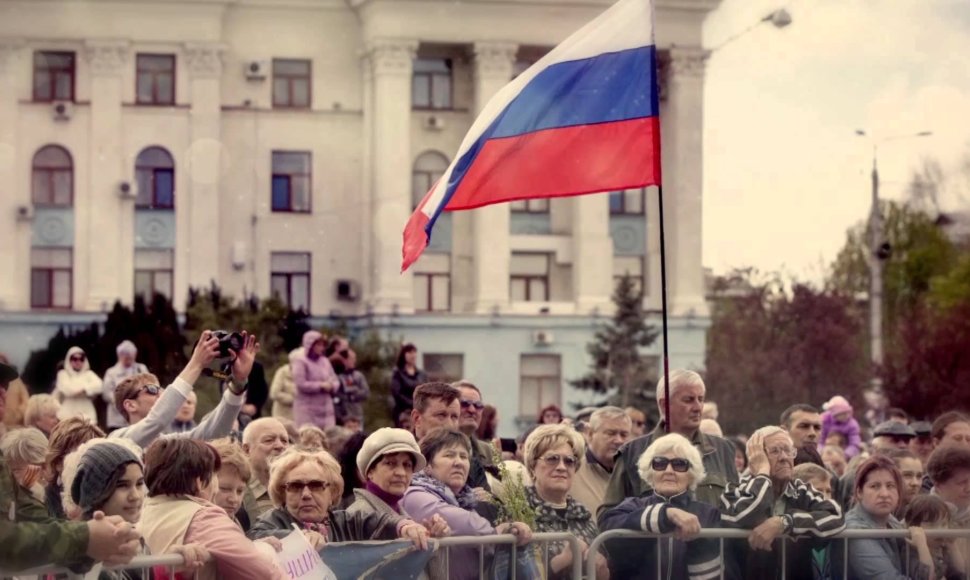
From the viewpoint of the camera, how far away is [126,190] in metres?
60.1

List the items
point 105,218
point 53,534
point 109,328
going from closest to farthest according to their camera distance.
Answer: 1. point 53,534
2. point 109,328
3. point 105,218

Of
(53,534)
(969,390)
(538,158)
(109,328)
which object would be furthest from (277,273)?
(53,534)

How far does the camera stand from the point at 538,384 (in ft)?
200

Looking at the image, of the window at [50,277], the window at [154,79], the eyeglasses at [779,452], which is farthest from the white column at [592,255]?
the eyeglasses at [779,452]

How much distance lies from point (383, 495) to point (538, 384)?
52052 mm

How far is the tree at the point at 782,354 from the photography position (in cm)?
5469

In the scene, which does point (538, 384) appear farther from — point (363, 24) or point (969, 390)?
point (969, 390)

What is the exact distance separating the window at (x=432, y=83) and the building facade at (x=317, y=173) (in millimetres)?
54

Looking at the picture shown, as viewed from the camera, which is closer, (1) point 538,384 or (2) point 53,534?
(2) point 53,534

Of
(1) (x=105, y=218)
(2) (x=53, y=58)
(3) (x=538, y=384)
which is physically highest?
(2) (x=53, y=58)

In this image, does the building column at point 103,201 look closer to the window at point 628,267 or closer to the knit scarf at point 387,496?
the window at point 628,267

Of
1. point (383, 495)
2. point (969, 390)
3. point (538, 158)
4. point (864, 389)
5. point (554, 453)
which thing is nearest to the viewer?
point (383, 495)

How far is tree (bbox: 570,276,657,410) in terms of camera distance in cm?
5484

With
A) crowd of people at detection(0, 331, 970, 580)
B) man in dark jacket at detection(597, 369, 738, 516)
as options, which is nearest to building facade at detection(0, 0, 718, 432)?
man in dark jacket at detection(597, 369, 738, 516)
